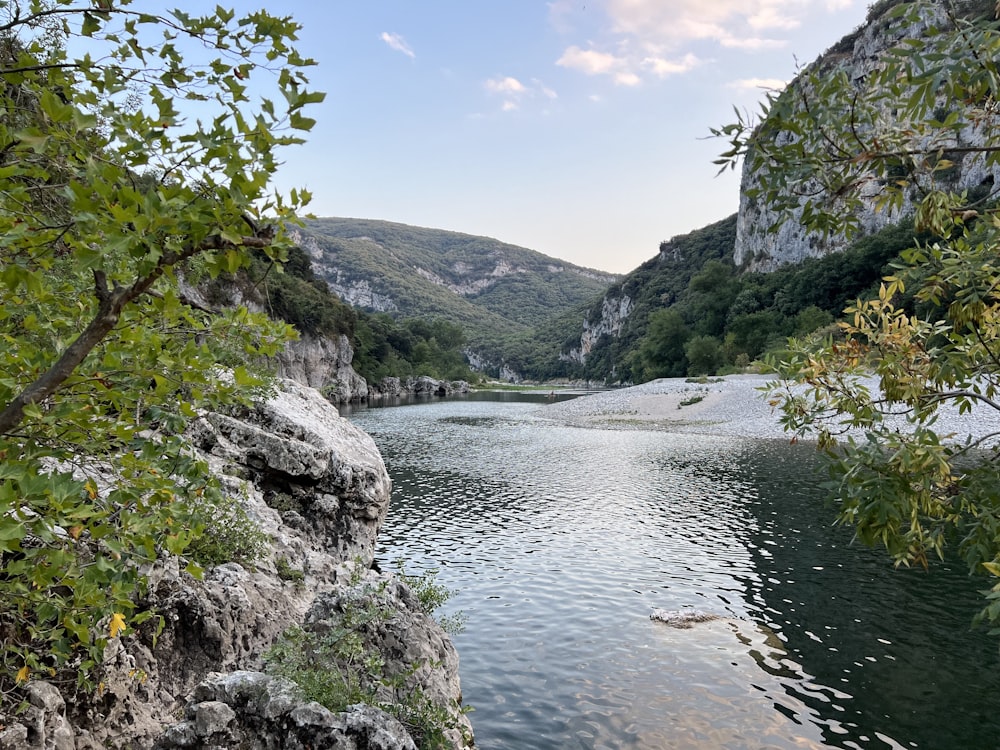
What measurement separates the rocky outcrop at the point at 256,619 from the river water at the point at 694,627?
9.58ft

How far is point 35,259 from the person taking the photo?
4.30 metres

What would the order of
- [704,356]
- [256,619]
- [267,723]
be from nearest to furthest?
1. [267,723]
2. [256,619]
3. [704,356]

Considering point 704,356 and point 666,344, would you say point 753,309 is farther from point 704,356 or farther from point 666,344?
point 666,344

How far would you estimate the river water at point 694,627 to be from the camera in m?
10.7

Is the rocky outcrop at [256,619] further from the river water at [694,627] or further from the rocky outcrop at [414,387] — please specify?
the rocky outcrop at [414,387]

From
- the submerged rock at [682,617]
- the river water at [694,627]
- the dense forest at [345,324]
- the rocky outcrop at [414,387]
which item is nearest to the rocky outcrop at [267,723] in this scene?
the river water at [694,627]

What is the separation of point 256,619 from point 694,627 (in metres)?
10.5

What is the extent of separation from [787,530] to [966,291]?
67.9ft

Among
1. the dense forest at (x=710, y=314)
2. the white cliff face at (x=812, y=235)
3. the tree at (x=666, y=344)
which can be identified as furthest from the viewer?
the tree at (x=666, y=344)

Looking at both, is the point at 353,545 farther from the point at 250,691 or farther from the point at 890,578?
the point at 890,578

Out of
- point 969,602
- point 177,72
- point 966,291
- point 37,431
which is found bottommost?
point 969,602

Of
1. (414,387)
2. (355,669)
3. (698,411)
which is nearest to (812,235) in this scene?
(698,411)

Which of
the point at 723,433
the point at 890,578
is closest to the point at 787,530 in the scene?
the point at 890,578

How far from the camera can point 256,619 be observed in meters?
9.48
